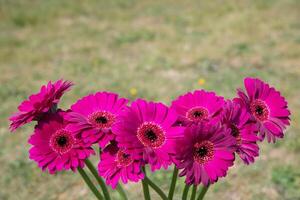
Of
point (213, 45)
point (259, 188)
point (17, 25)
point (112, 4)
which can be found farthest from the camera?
point (112, 4)

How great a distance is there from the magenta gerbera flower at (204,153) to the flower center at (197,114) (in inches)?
5.0

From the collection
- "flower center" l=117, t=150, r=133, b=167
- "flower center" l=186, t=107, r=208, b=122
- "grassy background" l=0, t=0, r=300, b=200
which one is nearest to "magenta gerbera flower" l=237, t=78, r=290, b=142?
"flower center" l=186, t=107, r=208, b=122

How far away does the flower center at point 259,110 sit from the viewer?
1.64 meters

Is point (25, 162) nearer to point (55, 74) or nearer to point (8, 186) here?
point (8, 186)

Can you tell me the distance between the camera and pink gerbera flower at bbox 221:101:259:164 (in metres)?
1.53

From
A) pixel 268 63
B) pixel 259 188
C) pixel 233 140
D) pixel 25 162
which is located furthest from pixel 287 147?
pixel 233 140

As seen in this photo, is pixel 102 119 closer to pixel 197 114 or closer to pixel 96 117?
pixel 96 117

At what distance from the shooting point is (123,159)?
4.94ft

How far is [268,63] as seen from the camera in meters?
5.14

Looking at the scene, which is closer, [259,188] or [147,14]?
[259,188]

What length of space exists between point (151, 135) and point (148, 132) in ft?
0.04

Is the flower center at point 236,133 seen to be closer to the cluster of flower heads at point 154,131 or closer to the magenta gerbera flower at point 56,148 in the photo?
the cluster of flower heads at point 154,131

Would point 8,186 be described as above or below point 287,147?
below

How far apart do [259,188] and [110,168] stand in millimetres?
1985
